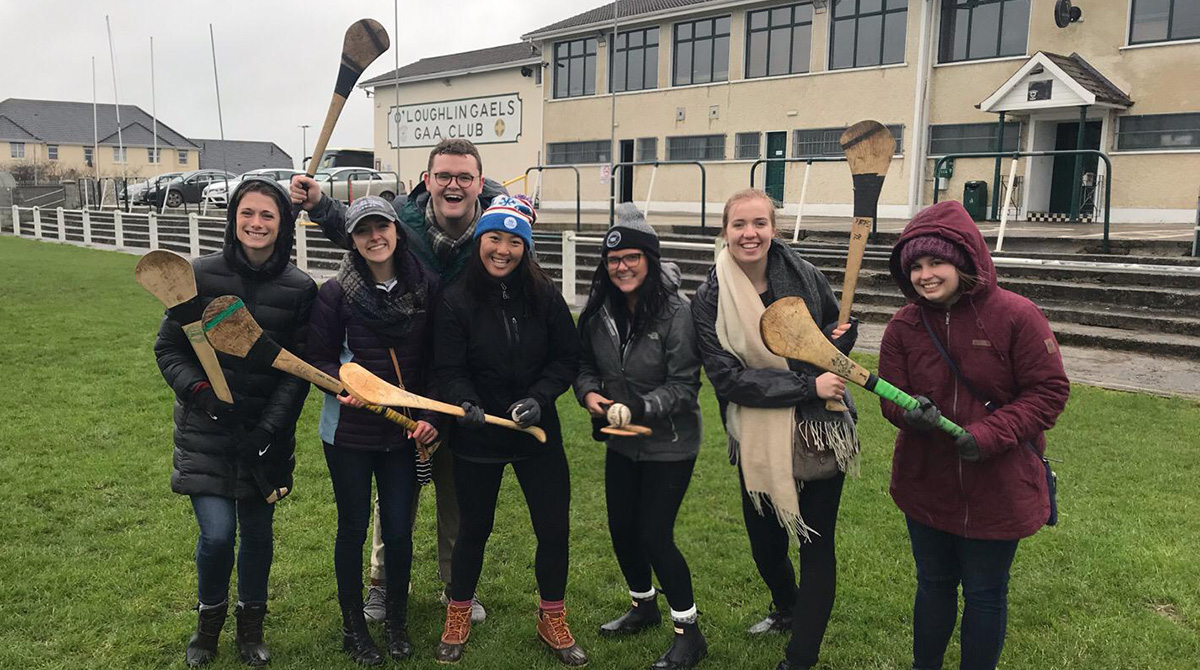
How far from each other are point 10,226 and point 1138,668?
3408cm

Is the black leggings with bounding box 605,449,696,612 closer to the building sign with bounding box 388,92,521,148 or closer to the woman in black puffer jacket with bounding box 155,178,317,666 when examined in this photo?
the woman in black puffer jacket with bounding box 155,178,317,666

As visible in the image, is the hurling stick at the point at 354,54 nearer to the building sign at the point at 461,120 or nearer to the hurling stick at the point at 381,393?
the hurling stick at the point at 381,393

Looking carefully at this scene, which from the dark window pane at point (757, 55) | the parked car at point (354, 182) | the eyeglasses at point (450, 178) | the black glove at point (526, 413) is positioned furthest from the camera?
the parked car at point (354, 182)

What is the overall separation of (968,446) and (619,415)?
1.12m

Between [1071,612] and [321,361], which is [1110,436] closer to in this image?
[1071,612]

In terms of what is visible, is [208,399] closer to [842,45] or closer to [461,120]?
[842,45]

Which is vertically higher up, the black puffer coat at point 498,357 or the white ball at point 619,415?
the black puffer coat at point 498,357

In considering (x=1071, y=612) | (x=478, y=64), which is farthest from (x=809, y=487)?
(x=478, y=64)

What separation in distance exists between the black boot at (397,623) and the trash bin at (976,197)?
57.1 feet

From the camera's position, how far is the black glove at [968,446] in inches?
100

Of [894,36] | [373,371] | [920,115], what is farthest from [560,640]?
[894,36]

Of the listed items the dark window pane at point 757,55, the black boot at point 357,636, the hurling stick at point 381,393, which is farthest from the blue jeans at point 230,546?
the dark window pane at point 757,55

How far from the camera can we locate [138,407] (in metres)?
7.08

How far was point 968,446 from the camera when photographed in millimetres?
2551
